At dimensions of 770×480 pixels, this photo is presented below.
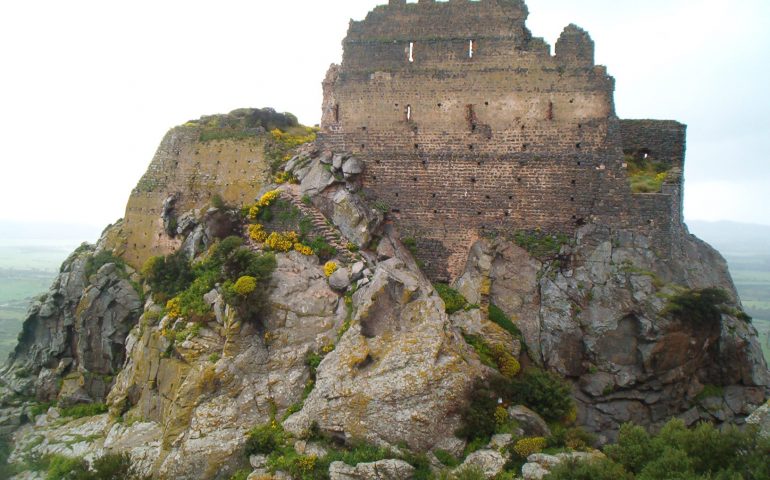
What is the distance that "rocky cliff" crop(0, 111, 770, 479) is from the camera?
702 inches

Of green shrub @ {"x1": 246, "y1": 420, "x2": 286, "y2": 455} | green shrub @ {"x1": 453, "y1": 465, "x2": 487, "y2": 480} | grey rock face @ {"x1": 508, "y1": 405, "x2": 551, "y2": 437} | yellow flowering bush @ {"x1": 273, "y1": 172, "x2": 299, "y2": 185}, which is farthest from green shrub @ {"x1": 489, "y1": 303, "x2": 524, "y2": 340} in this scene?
yellow flowering bush @ {"x1": 273, "y1": 172, "x2": 299, "y2": 185}

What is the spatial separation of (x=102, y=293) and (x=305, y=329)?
11.7 metres

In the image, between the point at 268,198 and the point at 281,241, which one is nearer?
the point at 281,241

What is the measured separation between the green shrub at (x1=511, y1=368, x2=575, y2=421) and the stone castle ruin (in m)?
6.08

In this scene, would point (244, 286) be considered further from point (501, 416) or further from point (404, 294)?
point (501, 416)

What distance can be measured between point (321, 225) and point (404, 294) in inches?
207

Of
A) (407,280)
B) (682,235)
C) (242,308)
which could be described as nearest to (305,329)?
(242,308)

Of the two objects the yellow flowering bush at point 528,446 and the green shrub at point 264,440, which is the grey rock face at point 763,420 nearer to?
the yellow flowering bush at point 528,446

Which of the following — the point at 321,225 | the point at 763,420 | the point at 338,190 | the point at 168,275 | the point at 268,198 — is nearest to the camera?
the point at 763,420

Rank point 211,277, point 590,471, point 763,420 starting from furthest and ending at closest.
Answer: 1. point 211,277
2. point 763,420
3. point 590,471

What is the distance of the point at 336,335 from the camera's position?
65.0ft

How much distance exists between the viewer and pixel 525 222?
76.9ft

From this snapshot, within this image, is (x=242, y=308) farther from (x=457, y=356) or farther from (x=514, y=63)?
(x=514, y=63)

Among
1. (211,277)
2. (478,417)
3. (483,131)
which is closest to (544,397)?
(478,417)
